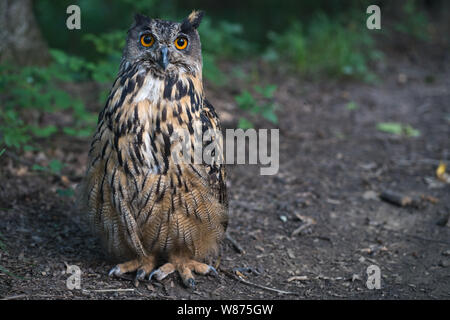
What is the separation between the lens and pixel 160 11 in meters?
8.95

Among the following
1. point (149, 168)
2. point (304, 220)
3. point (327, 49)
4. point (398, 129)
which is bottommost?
point (304, 220)

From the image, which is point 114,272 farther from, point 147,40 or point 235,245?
point 147,40

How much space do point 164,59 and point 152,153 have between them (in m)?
0.65

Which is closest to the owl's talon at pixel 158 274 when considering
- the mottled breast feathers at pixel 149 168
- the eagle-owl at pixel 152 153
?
the eagle-owl at pixel 152 153

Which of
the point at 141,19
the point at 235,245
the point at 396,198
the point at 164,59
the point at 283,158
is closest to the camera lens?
the point at 164,59

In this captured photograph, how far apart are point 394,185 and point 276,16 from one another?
7.03 meters

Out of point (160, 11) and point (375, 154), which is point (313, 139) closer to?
point (375, 154)

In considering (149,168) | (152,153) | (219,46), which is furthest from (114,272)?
(219,46)

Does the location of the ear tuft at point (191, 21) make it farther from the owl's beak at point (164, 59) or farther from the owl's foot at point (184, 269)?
the owl's foot at point (184, 269)

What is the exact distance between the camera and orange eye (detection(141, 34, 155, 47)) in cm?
345

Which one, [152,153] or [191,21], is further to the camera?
[191,21]

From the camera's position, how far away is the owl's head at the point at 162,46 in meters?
3.42

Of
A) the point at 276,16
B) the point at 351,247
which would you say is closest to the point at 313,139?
the point at 351,247

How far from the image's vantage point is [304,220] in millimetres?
4930
